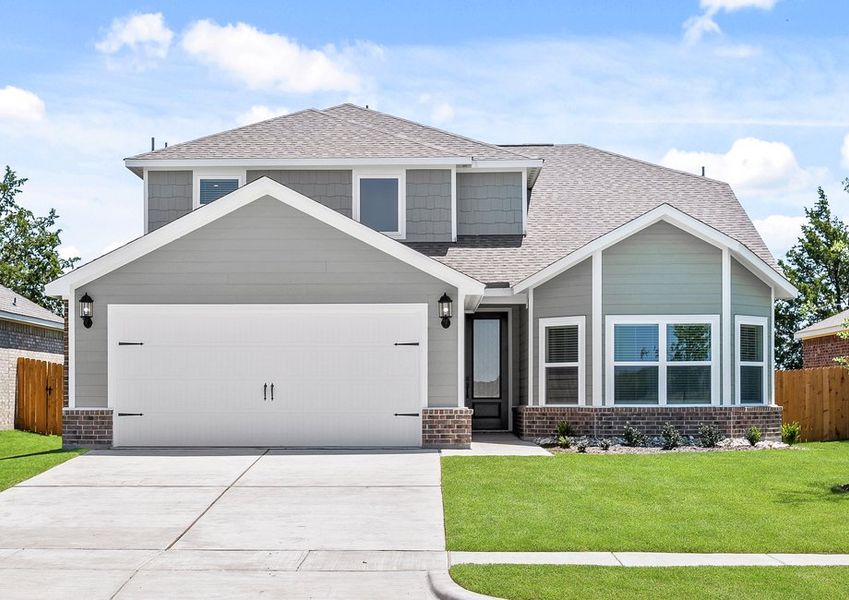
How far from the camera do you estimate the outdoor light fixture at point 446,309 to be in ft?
52.3

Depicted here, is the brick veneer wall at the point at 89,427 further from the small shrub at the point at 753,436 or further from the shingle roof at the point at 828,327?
the shingle roof at the point at 828,327

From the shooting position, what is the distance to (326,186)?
20.2 metres

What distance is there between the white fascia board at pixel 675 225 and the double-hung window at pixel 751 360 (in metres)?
0.92

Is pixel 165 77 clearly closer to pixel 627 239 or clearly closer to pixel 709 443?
pixel 627 239

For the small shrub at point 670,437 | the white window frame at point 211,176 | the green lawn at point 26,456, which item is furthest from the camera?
the white window frame at point 211,176

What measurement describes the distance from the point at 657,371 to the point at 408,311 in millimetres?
4733

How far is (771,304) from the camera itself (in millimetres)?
18297

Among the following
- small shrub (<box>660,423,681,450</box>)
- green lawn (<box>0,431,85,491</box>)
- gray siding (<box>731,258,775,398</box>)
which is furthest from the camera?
gray siding (<box>731,258,775,398</box>)

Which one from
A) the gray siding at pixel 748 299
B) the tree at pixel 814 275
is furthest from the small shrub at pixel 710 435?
the tree at pixel 814 275

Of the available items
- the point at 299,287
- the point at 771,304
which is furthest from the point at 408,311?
the point at 771,304

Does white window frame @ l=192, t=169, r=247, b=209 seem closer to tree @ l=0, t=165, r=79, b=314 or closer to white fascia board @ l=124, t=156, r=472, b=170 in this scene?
white fascia board @ l=124, t=156, r=472, b=170

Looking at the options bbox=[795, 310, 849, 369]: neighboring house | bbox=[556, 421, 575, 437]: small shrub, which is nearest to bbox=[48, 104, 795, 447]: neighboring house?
bbox=[556, 421, 575, 437]: small shrub

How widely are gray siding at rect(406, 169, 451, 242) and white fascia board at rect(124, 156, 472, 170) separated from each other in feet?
1.00

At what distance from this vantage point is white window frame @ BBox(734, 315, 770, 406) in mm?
17734
